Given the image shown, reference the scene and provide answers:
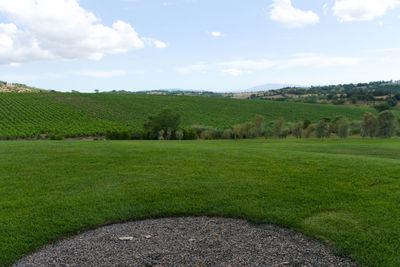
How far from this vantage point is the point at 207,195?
8.88 meters

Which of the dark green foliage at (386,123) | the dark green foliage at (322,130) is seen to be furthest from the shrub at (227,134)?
the dark green foliage at (386,123)

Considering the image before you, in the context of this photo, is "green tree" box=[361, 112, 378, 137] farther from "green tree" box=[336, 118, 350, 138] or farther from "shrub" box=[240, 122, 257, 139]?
"shrub" box=[240, 122, 257, 139]

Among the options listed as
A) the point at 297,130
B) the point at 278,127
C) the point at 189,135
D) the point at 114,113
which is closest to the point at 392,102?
the point at 297,130

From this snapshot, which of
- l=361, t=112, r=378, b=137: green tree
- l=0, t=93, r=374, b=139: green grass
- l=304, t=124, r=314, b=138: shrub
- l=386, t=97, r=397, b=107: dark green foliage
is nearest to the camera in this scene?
l=361, t=112, r=378, b=137: green tree

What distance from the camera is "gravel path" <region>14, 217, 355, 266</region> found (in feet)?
17.8

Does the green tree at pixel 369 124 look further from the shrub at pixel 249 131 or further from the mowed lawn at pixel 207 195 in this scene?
the mowed lawn at pixel 207 195

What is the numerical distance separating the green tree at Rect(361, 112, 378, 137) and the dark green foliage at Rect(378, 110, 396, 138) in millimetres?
712

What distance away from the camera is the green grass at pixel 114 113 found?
5458 cm

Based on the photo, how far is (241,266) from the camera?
521 cm

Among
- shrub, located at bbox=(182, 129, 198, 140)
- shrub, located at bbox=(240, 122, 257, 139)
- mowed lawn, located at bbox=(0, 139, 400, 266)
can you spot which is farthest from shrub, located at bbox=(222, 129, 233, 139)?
mowed lawn, located at bbox=(0, 139, 400, 266)

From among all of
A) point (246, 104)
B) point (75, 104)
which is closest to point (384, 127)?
point (246, 104)

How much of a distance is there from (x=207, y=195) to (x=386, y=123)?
45.5 m

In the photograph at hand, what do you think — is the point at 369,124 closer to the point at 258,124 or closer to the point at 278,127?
the point at 278,127

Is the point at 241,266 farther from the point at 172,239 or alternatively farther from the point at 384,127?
the point at 384,127
